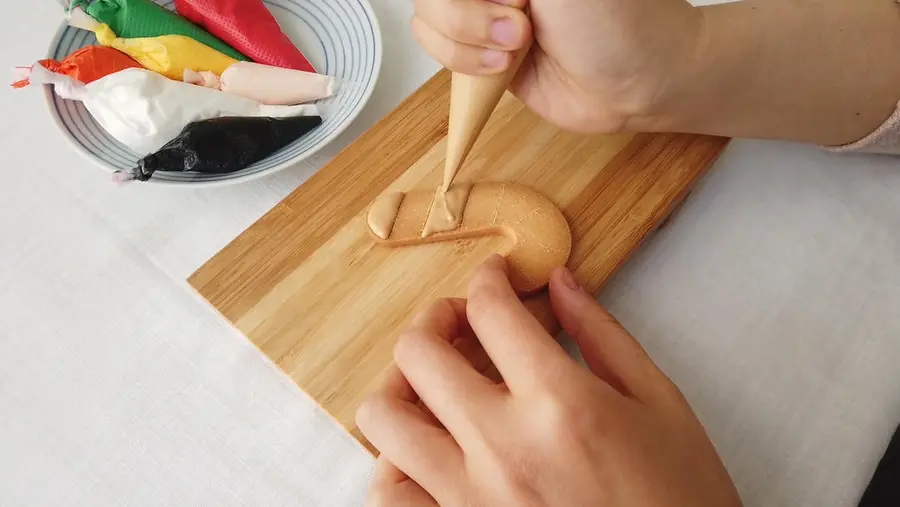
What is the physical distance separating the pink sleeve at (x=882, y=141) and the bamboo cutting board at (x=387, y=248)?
0.14m

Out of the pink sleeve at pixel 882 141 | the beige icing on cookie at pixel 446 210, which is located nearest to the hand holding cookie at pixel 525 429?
the beige icing on cookie at pixel 446 210

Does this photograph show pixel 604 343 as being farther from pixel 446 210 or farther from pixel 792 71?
pixel 792 71

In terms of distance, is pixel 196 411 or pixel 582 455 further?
pixel 196 411

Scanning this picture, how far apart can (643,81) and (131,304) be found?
1.80 ft

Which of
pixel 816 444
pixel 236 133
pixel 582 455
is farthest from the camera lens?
pixel 236 133

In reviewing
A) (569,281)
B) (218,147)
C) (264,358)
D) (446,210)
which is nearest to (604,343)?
(569,281)

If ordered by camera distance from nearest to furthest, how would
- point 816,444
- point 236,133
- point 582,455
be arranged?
point 582,455
point 816,444
point 236,133

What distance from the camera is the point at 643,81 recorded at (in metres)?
→ 0.62

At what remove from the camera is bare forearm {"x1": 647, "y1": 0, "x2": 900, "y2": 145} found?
62cm

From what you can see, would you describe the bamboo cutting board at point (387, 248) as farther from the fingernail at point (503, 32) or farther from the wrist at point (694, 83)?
the fingernail at point (503, 32)

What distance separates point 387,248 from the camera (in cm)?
64

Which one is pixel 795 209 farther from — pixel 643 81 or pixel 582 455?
pixel 582 455

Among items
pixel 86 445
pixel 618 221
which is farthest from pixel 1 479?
pixel 618 221

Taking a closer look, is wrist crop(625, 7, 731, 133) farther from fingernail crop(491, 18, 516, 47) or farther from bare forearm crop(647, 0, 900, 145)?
fingernail crop(491, 18, 516, 47)
